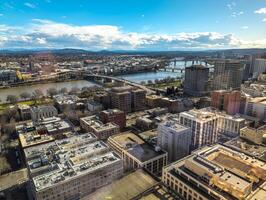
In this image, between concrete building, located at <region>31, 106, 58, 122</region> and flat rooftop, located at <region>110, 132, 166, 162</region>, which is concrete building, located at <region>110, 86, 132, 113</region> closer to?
concrete building, located at <region>31, 106, 58, 122</region>

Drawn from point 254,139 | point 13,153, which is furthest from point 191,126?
point 13,153

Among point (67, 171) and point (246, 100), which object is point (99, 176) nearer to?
point (67, 171)

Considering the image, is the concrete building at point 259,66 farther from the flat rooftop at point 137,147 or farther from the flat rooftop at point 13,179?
the flat rooftop at point 13,179

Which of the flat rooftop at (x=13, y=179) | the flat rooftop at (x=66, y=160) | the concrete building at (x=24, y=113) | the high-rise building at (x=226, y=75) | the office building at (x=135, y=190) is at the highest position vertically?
the high-rise building at (x=226, y=75)

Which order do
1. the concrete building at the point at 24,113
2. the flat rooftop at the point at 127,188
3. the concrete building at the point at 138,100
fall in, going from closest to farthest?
the flat rooftop at the point at 127,188, the concrete building at the point at 24,113, the concrete building at the point at 138,100

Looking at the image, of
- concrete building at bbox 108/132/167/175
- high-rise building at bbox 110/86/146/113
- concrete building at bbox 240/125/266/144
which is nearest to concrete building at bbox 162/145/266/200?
concrete building at bbox 108/132/167/175

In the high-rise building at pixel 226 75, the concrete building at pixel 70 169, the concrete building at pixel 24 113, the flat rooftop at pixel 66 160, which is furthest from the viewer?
the high-rise building at pixel 226 75

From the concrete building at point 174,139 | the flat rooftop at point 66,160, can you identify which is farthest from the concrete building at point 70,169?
the concrete building at point 174,139
